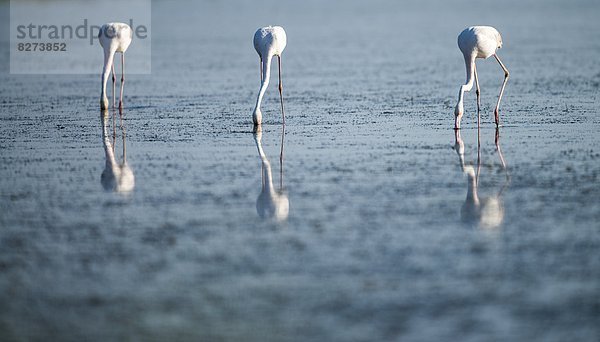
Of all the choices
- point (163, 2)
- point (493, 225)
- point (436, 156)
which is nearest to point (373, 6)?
point (163, 2)

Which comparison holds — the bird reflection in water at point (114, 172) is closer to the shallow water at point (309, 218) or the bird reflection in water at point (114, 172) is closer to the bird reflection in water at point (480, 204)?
the shallow water at point (309, 218)

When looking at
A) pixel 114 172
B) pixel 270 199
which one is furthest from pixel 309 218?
pixel 114 172

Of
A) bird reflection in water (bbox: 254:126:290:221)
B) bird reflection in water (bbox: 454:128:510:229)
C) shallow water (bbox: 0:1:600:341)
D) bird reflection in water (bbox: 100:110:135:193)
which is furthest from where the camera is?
bird reflection in water (bbox: 100:110:135:193)

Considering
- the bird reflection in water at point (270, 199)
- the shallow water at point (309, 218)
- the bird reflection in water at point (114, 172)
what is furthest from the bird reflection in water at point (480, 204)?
the bird reflection in water at point (114, 172)

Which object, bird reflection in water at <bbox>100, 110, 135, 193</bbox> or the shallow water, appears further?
bird reflection in water at <bbox>100, 110, 135, 193</bbox>

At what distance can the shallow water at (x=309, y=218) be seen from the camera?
21.9 ft

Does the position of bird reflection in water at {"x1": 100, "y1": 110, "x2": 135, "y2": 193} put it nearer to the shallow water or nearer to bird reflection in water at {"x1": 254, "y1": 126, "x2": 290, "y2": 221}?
the shallow water

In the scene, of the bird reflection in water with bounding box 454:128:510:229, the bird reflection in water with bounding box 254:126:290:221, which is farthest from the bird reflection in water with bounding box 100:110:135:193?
the bird reflection in water with bounding box 454:128:510:229

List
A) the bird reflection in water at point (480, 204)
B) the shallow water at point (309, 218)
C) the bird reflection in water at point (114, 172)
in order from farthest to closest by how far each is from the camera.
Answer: the bird reflection in water at point (114, 172)
the bird reflection in water at point (480, 204)
the shallow water at point (309, 218)

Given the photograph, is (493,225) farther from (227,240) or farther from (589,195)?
(227,240)

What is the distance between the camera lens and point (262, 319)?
6.64m

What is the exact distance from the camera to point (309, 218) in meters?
9.27

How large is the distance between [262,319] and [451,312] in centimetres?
120

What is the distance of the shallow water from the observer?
262 inches
